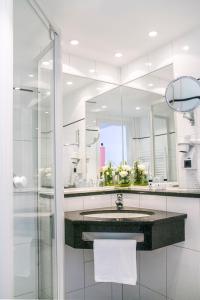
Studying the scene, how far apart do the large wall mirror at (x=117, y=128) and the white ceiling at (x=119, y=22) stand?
0.99 ft

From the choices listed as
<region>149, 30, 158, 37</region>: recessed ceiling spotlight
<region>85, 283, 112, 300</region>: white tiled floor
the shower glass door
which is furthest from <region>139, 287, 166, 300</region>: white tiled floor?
<region>149, 30, 158, 37</region>: recessed ceiling spotlight

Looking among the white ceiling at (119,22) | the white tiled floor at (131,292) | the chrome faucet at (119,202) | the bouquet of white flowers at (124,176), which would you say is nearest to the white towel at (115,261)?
the chrome faucet at (119,202)

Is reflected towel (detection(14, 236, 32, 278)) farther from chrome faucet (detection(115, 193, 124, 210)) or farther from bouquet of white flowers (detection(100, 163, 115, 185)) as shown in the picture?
bouquet of white flowers (detection(100, 163, 115, 185))

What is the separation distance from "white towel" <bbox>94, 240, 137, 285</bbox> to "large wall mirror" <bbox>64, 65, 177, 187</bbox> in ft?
2.57

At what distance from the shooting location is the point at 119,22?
6.86ft

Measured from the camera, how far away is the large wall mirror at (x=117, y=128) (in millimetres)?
2484

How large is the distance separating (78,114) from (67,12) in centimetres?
94

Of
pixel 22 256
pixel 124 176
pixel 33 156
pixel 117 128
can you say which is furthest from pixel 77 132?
pixel 22 256

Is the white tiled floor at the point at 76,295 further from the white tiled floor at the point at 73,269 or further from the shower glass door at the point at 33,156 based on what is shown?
the shower glass door at the point at 33,156

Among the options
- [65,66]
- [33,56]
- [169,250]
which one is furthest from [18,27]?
[169,250]

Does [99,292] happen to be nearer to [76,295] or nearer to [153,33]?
[76,295]

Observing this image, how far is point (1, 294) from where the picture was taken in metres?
1.11

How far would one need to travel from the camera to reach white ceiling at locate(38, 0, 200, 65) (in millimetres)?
1872

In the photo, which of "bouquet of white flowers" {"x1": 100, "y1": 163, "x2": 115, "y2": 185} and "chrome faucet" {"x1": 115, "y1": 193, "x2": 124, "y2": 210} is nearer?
"chrome faucet" {"x1": 115, "y1": 193, "x2": 124, "y2": 210}
